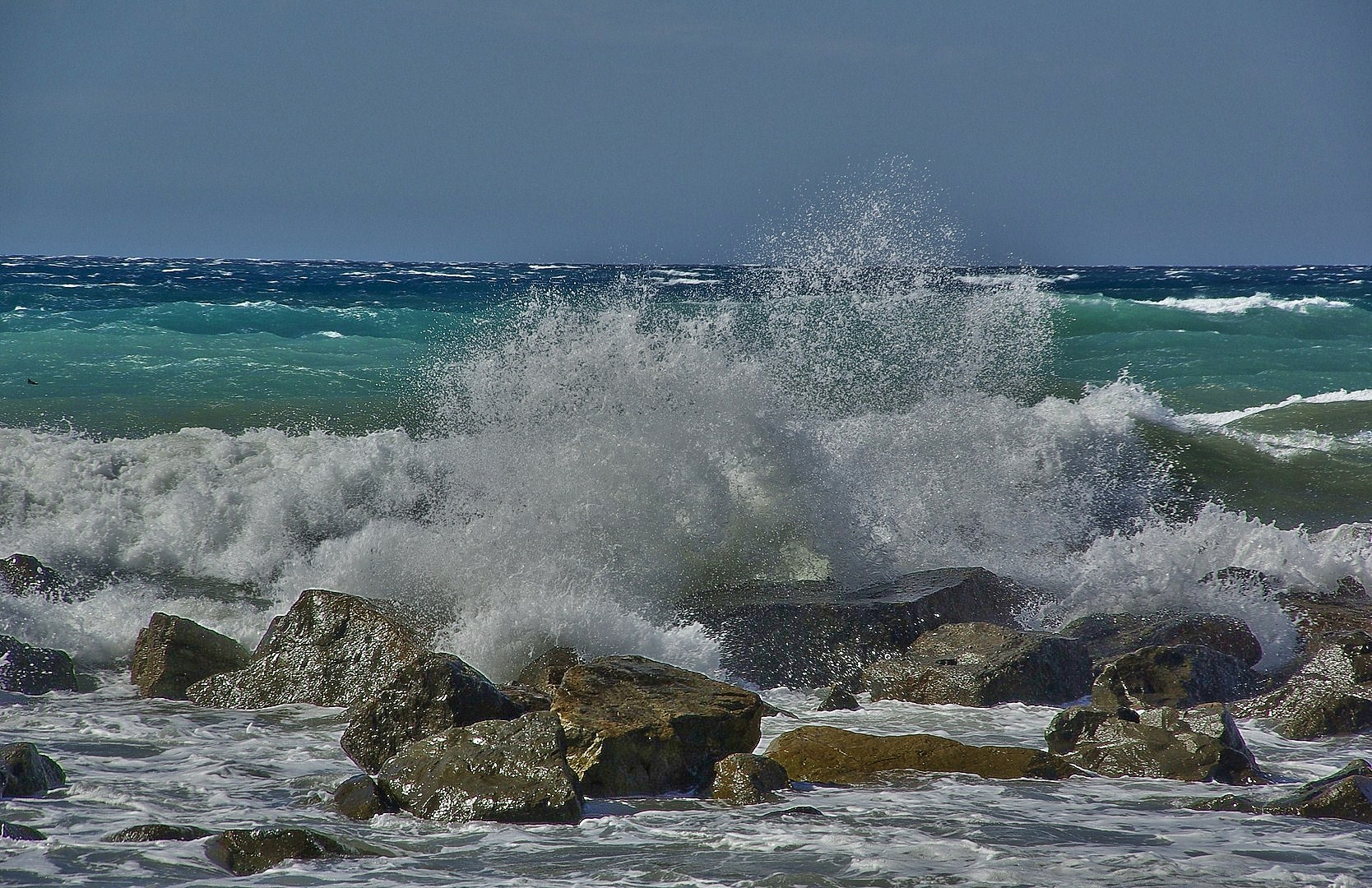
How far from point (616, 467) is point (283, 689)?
3022 millimetres

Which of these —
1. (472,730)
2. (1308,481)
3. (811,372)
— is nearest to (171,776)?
(472,730)

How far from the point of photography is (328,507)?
970 cm

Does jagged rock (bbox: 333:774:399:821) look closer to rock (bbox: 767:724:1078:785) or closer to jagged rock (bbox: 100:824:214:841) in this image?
jagged rock (bbox: 100:824:214:841)

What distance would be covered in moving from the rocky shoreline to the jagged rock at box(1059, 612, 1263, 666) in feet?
0.05

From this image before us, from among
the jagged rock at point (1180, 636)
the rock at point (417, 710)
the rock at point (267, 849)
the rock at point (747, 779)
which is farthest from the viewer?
the jagged rock at point (1180, 636)

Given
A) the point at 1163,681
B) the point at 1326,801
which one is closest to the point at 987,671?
the point at 1163,681

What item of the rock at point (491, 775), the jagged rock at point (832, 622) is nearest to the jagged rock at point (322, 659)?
the rock at point (491, 775)

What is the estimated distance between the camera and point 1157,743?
4.76m

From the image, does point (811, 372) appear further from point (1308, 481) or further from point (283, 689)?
point (283, 689)

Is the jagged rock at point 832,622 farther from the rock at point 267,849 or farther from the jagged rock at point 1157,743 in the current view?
the rock at point 267,849

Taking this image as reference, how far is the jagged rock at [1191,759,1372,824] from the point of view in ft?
13.1

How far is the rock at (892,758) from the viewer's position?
462cm

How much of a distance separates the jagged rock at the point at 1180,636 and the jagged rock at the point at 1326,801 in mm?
2107

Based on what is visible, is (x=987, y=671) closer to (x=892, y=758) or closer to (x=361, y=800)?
(x=892, y=758)
